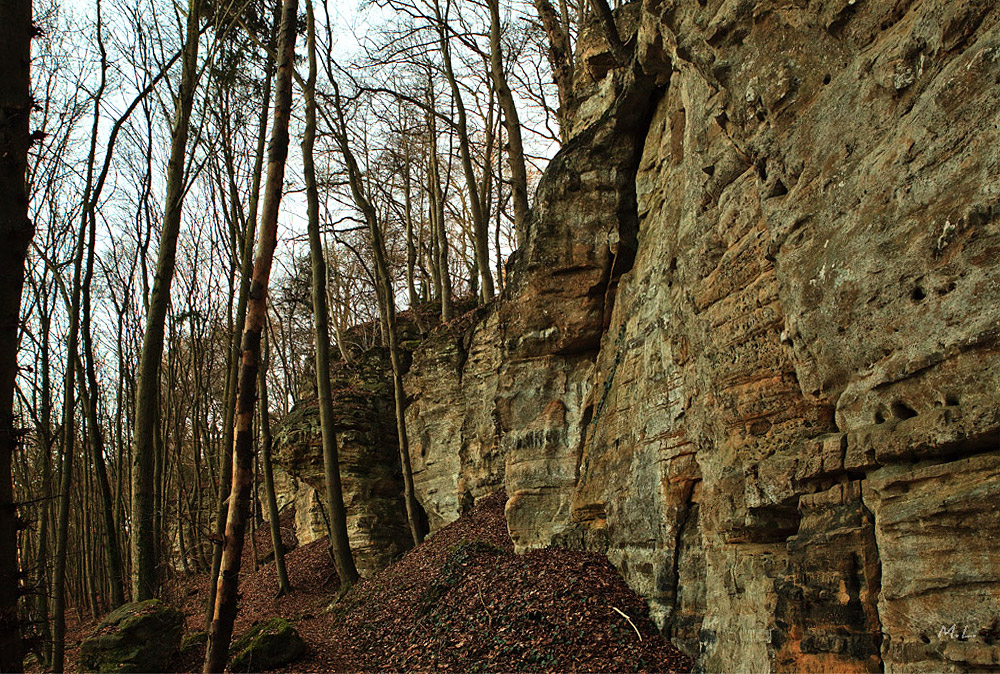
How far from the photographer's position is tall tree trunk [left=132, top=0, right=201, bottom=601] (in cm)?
990

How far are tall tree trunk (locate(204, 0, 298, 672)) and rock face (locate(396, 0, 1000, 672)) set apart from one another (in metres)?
4.63

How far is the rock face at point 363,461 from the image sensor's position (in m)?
17.8

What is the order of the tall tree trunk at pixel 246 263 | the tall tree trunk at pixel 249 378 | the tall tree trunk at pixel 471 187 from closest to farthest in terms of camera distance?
the tall tree trunk at pixel 249 378, the tall tree trunk at pixel 246 263, the tall tree trunk at pixel 471 187

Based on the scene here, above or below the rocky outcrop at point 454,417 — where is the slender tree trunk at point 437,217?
above

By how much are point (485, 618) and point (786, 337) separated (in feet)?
18.1

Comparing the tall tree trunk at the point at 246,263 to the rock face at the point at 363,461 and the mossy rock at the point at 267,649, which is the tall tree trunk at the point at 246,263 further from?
the rock face at the point at 363,461

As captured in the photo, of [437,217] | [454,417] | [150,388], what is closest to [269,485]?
[454,417]

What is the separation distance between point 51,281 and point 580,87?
11666 mm

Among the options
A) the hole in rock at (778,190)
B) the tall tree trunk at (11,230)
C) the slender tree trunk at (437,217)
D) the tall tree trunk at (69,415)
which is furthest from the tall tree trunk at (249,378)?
the slender tree trunk at (437,217)

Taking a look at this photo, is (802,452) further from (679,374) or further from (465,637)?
(465,637)

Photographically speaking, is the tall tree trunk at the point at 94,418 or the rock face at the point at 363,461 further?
the rock face at the point at 363,461

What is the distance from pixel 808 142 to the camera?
604cm

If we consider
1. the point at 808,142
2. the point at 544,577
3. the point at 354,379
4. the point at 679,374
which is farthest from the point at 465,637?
the point at 354,379

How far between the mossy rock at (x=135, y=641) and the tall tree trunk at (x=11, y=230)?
6.79 metres
